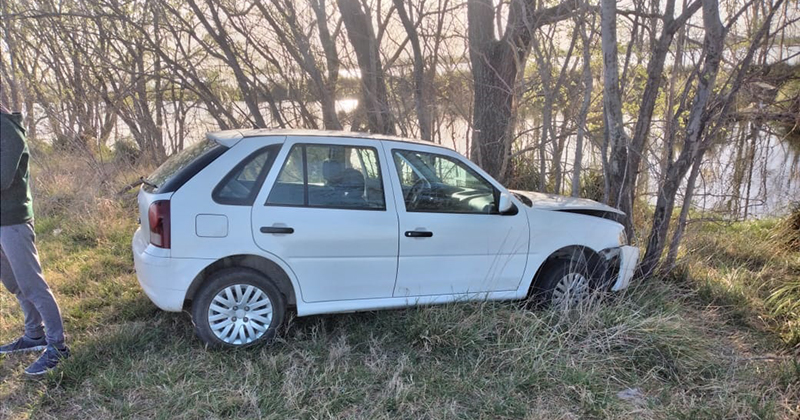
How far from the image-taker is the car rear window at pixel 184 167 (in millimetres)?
3504

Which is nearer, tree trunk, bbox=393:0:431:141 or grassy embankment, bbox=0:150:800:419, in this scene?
grassy embankment, bbox=0:150:800:419

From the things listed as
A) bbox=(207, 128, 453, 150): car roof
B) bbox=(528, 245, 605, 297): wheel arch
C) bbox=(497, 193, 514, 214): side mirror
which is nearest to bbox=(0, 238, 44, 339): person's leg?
bbox=(207, 128, 453, 150): car roof

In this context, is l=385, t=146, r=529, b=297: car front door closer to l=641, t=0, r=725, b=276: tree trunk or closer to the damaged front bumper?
the damaged front bumper

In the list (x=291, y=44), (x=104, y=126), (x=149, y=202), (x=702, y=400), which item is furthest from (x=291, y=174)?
(x=104, y=126)

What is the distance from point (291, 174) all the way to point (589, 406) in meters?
2.55

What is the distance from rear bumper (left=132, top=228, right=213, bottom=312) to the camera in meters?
3.44

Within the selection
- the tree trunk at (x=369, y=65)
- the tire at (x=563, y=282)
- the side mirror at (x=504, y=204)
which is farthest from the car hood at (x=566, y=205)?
the tree trunk at (x=369, y=65)

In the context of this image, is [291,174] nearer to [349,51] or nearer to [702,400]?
[702,400]

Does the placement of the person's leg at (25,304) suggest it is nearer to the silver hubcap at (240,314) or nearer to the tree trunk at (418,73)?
the silver hubcap at (240,314)

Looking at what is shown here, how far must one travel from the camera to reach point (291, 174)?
3684mm

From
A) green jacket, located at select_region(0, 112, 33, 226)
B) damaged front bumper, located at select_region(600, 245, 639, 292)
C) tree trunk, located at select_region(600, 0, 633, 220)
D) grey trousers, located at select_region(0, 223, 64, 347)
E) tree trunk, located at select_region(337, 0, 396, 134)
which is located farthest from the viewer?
tree trunk, located at select_region(337, 0, 396, 134)

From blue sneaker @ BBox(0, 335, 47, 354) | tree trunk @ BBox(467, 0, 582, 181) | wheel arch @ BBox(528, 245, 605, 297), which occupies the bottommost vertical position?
blue sneaker @ BBox(0, 335, 47, 354)

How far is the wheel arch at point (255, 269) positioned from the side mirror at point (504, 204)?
69.8 inches

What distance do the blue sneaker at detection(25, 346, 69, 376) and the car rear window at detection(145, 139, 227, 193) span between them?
1238 millimetres
